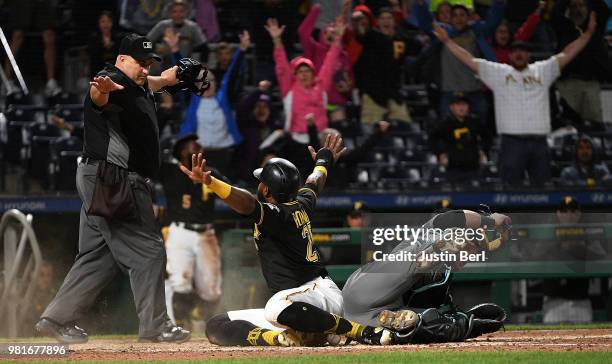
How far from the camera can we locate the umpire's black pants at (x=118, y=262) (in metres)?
7.24

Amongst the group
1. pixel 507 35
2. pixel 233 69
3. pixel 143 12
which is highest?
pixel 143 12

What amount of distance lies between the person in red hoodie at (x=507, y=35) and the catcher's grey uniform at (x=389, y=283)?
18.4ft

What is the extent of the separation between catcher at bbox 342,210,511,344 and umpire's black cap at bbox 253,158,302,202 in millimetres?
789

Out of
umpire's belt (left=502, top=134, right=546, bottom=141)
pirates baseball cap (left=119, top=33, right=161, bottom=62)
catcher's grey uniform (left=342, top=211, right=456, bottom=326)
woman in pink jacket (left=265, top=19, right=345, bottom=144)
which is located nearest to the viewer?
pirates baseball cap (left=119, top=33, right=161, bottom=62)

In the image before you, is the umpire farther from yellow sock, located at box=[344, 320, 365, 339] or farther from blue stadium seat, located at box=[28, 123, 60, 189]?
blue stadium seat, located at box=[28, 123, 60, 189]

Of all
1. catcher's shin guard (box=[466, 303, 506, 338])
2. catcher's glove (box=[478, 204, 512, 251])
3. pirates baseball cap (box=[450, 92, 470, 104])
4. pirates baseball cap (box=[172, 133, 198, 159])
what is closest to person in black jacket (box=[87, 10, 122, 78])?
pirates baseball cap (box=[172, 133, 198, 159])

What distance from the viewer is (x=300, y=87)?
39.4ft

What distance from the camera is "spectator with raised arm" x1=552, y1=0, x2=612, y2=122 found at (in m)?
12.8

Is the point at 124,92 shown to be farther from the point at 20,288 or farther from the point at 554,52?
the point at 554,52

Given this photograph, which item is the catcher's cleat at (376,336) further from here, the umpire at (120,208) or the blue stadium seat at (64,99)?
the blue stadium seat at (64,99)

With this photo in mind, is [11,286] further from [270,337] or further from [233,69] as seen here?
[233,69]

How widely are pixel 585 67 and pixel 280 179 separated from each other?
21.8 ft

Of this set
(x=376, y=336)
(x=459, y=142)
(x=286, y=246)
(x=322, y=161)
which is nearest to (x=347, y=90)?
(x=459, y=142)

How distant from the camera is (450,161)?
12.1 metres
